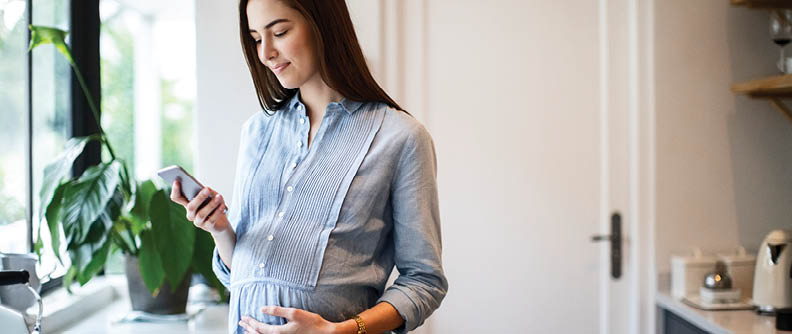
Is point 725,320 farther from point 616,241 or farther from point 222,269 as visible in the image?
point 222,269

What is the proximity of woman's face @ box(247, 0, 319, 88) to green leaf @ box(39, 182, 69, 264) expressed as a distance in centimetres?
108

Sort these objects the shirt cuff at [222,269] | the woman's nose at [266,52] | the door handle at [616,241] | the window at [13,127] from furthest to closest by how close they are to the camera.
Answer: the door handle at [616,241] → the window at [13,127] → the shirt cuff at [222,269] → the woman's nose at [266,52]

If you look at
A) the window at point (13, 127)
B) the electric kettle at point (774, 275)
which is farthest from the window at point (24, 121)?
the electric kettle at point (774, 275)

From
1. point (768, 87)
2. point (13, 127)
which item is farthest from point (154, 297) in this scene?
point (768, 87)

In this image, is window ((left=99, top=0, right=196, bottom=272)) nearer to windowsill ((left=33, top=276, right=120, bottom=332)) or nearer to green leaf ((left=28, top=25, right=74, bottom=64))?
windowsill ((left=33, top=276, right=120, bottom=332))

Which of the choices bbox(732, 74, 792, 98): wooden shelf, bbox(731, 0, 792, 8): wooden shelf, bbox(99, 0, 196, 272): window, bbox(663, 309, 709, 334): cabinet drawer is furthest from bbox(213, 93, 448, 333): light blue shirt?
bbox(99, 0, 196, 272): window

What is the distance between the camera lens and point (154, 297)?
217 cm

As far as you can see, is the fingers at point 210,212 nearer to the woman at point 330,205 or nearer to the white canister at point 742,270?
the woman at point 330,205

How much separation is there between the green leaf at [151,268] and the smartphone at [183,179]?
85 cm

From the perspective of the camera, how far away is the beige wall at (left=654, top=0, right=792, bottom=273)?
2.49 metres

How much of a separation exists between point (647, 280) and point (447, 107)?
3.09 ft

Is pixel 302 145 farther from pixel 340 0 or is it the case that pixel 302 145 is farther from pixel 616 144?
pixel 616 144

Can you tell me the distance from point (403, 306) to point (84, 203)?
3.97ft

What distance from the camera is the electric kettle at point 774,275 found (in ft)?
7.23
